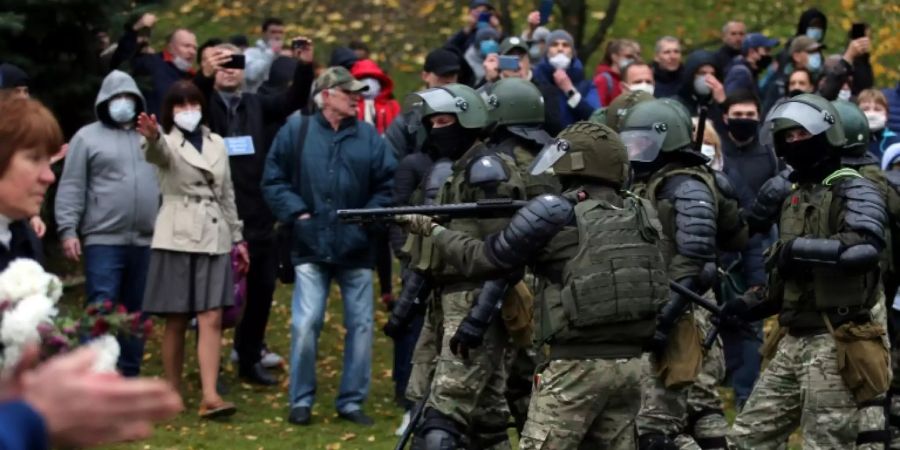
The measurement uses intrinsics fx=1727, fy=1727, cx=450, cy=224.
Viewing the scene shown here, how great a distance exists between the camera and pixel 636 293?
7.75m

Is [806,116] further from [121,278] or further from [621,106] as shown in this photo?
[121,278]

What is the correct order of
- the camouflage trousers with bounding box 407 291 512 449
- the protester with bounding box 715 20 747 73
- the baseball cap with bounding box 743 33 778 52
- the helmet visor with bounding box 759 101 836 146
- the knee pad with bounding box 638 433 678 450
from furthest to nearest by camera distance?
1. the protester with bounding box 715 20 747 73
2. the baseball cap with bounding box 743 33 778 52
3. the knee pad with bounding box 638 433 678 450
4. the camouflage trousers with bounding box 407 291 512 449
5. the helmet visor with bounding box 759 101 836 146

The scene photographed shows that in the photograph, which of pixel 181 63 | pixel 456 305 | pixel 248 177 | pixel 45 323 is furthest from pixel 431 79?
pixel 45 323

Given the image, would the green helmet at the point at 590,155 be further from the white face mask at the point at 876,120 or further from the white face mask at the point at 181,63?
the white face mask at the point at 181,63

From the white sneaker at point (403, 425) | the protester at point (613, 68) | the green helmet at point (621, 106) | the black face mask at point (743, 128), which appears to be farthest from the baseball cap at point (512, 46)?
the white sneaker at point (403, 425)

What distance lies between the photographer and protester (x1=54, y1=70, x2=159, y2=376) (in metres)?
11.3

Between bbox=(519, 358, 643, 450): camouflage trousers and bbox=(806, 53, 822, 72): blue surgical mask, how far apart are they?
7939 millimetres

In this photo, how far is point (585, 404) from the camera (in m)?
7.77

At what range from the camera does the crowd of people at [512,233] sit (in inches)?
308

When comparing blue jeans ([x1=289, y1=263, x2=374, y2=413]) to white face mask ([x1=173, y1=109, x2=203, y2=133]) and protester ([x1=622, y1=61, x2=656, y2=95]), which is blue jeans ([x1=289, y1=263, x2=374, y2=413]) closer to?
white face mask ([x1=173, y1=109, x2=203, y2=133])

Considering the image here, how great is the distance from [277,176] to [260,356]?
72.2 inches

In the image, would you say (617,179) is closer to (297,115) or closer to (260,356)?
(297,115)

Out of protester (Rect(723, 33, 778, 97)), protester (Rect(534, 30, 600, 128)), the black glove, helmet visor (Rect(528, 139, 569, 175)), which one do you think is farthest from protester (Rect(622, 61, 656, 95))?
helmet visor (Rect(528, 139, 569, 175))

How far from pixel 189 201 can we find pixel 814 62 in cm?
660
